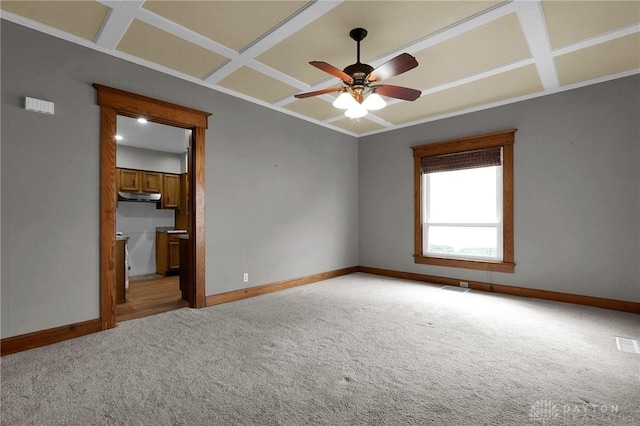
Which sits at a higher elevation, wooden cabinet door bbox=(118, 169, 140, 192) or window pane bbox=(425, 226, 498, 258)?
wooden cabinet door bbox=(118, 169, 140, 192)

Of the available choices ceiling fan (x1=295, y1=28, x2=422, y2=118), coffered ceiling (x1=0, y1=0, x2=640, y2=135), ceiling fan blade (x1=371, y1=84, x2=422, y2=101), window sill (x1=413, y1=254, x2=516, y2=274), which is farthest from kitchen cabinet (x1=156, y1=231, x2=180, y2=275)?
ceiling fan blade (x1=371, y1=84, x2=422, y2=101)

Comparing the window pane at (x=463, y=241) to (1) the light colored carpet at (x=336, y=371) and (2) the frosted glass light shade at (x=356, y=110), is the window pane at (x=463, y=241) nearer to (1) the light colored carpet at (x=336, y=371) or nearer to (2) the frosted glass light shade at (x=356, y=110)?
(1) the light colored carpet at (x=336, y=371)

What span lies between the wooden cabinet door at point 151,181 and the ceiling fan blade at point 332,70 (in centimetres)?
547

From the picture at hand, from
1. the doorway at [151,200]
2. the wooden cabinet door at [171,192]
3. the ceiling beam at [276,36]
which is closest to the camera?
the ceiling beam at [276,36]

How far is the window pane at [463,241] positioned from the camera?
4.82 m

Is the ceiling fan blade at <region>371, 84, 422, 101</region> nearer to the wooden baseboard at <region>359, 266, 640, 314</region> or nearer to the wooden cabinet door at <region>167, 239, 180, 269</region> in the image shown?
the wooden baseboard at <region>359, 266, 640, 314</region>

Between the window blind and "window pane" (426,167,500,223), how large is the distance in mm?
101

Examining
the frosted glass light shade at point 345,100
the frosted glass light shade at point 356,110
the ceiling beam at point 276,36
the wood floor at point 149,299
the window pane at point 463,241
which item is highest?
the ceiling beam at point 276,36

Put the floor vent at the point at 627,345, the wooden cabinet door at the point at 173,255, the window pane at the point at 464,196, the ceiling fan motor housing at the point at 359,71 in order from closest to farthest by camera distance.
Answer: the floor vent at the point at 627,345 → the ceiling fan motor housing at the point at 359,71 → the window pane at the point at 464,196 → the wooden cabinet door at the point at 173,255

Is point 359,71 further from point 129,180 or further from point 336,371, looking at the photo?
point 129,180

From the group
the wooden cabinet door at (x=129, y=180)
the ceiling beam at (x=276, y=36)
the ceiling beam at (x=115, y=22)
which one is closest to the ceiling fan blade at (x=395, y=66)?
the ceiling beam at (x=276, y=36)

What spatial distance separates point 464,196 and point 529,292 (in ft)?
5.49

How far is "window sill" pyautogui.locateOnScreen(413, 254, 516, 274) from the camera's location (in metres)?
4.58

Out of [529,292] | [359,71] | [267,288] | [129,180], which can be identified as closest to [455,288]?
[529,292]
